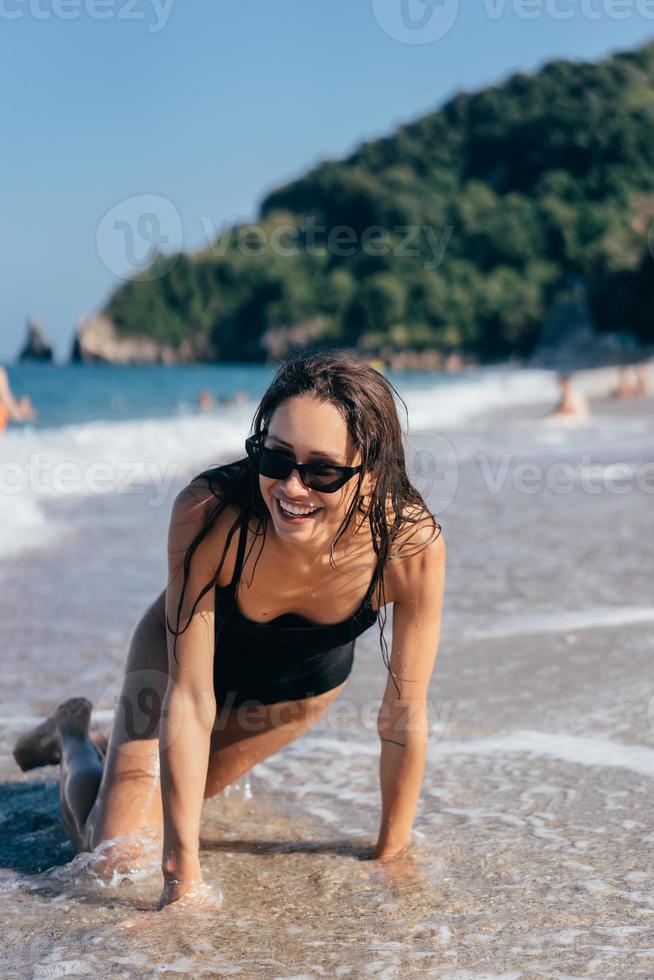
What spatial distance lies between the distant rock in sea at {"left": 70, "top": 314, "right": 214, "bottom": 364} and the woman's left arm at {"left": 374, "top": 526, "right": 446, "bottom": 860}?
122 meters

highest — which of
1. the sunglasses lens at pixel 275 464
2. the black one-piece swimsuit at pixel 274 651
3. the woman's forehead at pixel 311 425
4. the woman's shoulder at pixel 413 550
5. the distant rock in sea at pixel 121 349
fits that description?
the distant rock in sea at pixel 121 349

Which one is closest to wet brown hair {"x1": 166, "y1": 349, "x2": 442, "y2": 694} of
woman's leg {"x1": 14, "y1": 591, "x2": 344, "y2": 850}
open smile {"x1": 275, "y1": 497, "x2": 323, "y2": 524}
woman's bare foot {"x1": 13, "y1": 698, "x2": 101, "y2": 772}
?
open smile {"x1": 275, "y1": 497, "x2": 323, "y2": 524}

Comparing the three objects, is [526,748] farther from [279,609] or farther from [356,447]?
[356,447]

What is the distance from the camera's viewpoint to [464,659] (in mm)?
5012

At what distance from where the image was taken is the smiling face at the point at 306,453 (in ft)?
8.25

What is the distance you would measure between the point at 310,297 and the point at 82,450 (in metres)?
96.2

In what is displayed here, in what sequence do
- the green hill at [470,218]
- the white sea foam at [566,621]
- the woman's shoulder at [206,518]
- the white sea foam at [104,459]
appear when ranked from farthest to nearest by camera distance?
the green hill at [470,218], the white sea foam at [104,459], the white sea foam at [566,621], the woman's shoulder at [206,518]

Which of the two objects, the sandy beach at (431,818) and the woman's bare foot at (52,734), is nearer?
the sandy beach at (431,818)

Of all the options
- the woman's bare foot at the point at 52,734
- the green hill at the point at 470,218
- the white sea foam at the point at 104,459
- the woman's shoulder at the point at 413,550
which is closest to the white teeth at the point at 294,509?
the woman's shoulder at the point at 413,550

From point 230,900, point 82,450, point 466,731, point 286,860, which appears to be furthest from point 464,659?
point 82,450

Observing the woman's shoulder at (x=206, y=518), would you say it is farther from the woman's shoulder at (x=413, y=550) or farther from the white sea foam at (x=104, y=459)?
the white sea foam at (x=104, y=459)

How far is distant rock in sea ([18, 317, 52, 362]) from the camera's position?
126688 mm

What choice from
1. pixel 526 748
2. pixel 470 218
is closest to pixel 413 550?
pixel 526 748

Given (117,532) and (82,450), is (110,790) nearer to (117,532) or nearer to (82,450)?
(117,532)
